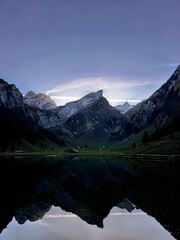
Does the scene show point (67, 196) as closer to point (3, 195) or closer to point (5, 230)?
point (3, 195)

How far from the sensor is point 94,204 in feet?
169

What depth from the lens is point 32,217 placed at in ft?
136

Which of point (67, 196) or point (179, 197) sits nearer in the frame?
point (179, 197)

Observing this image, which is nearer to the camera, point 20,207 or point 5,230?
point 5,230

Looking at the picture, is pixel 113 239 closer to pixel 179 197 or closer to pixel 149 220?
pixel 149 220

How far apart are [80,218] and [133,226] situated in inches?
284

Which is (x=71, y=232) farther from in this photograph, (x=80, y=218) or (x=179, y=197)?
(x=179, y=197)

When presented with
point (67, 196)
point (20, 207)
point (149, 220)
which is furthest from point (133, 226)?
point (67, 196)

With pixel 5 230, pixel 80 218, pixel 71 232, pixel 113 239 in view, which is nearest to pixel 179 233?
pixel 113 239

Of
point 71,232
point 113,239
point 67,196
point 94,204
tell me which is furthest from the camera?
point 67,196

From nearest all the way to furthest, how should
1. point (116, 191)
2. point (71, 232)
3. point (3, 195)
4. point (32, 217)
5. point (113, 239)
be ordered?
point (113, 239) → point (71, 232) → point (32, 217) → point (3, 195) → point (116, 191)

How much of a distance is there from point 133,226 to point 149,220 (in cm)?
317

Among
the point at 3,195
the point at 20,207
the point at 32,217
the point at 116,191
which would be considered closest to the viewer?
the point at 32,217

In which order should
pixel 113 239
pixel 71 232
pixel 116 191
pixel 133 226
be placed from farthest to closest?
pixel 116 191
pixel 133 226
pixel 71 232
pixel 113 239
